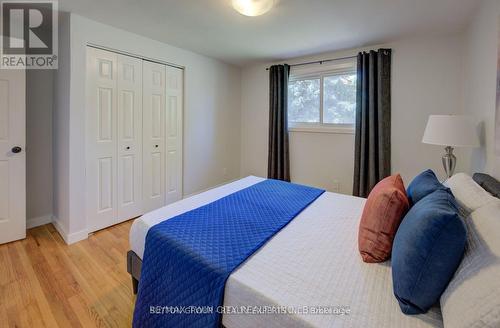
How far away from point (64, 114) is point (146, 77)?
3.26ft

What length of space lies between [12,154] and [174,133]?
170 centimetres

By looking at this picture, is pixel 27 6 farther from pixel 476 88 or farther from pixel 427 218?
pixel 476 88

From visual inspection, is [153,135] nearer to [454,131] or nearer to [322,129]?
[322,129]

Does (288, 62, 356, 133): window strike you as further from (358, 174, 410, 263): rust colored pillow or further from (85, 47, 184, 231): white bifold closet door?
(358, 174, 410, 263): rust colored pillow

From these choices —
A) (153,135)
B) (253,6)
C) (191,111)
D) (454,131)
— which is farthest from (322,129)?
(153,135)

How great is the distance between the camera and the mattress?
0.89 meters

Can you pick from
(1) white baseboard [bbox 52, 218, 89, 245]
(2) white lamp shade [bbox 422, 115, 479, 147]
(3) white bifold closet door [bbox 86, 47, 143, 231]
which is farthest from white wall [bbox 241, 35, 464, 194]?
(1) white baseboard [bbox 52, 218, 89, 245]

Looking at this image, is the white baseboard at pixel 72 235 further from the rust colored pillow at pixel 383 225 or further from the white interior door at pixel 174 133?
the rust colored pillow at pixel 383 225

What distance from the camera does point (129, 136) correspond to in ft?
9.75

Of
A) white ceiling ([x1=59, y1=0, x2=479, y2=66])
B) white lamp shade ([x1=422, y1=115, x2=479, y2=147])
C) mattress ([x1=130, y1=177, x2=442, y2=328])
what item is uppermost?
white ceiling ([x1=59, y1=0, x2=479, y2=66])

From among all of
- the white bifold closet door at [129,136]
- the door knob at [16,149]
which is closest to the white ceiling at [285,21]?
the white bifold closet door at [129,136]

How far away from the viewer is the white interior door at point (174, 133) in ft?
11.2

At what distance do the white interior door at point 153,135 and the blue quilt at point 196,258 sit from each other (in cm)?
173

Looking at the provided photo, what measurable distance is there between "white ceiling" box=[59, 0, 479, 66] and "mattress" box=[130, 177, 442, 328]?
2.00 meters
